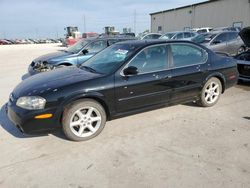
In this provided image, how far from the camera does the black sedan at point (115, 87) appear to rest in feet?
11.5

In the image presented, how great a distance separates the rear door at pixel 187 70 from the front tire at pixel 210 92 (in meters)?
0.21

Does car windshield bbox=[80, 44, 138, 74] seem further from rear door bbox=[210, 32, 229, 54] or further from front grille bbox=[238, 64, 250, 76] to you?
rear door bbox=[210, 32, 229, 54]

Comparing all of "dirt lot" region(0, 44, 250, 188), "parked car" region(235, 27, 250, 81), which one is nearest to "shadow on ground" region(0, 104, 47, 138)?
"dirt lot" region(0, 44, 250, 188)

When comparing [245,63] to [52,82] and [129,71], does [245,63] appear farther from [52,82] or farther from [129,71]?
[52,82]

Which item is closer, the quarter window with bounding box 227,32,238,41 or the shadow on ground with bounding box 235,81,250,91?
the shadow on ground with bounding box 235,81,250,91

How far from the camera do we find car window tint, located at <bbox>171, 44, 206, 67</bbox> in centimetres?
456

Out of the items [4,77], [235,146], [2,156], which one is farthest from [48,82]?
[4,77]

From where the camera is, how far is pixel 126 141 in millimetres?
3746

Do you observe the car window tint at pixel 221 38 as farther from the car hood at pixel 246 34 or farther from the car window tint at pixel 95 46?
the car window tint at pixel 95 46

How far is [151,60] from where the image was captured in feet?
14.1

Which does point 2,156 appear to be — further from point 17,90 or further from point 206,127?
point 206,127

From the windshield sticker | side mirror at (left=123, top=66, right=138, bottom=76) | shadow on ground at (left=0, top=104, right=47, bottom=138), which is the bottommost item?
shadow on ground at (left=0, top=104, right=47, bottom=138)

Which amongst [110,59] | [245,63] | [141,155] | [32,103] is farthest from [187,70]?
[245,63]

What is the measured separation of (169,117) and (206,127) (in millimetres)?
749
